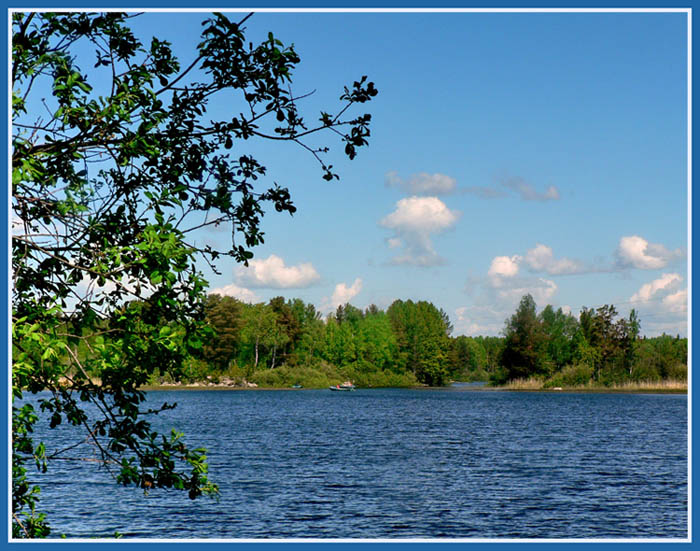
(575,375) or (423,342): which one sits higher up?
(423,342)

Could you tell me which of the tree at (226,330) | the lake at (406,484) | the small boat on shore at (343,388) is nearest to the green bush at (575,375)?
the small boat on shore at (343,388)

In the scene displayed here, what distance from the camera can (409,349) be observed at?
119 meters

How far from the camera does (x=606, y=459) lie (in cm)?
3575

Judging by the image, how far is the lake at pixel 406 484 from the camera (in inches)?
824

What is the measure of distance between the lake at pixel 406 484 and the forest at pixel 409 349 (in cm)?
4211

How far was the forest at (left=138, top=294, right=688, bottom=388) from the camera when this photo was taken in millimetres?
96438

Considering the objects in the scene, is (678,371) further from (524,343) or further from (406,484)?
(406,484)

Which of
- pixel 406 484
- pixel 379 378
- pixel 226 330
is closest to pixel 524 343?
pixel 379 378

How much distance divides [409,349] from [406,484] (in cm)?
9167

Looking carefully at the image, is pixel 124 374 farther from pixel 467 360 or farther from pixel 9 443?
pixel 467 360

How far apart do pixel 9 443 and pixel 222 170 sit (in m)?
2.66

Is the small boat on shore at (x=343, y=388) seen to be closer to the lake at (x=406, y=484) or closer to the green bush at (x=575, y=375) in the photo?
the green bush at (x=575, y=375)

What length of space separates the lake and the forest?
42.1m

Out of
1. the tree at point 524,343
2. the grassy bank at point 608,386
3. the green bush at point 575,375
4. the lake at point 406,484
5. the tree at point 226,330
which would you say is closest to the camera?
the lake at point 406,484
